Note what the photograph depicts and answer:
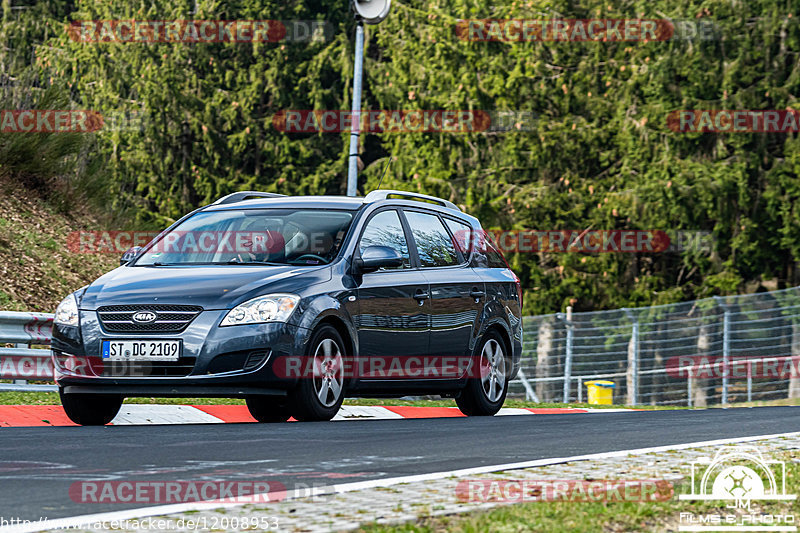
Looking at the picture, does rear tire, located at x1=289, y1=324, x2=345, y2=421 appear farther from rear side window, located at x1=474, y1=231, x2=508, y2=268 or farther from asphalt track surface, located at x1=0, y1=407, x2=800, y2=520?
rear side window, located at x1=474, y1=231, x2=508, y2=268

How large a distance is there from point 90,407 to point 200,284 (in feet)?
5.30

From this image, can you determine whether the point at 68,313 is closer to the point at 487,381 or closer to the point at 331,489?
the point at 487,381

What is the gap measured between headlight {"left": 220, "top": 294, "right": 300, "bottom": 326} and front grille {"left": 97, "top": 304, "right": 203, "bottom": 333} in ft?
0.80

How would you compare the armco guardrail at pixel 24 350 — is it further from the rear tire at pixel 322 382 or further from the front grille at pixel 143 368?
the rear tire at pixel 322 382

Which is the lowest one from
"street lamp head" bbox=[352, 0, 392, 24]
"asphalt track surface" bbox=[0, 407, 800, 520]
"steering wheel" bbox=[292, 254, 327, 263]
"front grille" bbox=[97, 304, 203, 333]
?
"asphalt track surface" bbox=[0, 407, 800, 520]

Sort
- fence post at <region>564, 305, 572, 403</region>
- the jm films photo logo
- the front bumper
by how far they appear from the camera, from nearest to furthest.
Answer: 1. the jm films photo logo
2. the front bumper
3. fence post at <region>564, 305, 572, 403</region>

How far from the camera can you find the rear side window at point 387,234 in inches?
450

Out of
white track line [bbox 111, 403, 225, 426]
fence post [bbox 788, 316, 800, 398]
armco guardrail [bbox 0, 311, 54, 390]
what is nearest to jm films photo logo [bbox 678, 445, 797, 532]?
white track line [bbox 111, 403, 225, 426]

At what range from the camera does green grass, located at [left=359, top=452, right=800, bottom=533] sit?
5270mm

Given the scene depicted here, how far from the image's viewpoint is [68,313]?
1035 cm

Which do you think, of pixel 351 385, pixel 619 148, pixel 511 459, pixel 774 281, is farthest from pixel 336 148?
pixel 511 459

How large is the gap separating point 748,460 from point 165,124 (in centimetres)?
3547

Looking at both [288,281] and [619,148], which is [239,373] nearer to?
[288,281]

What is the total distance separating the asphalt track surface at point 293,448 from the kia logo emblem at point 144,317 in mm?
747
